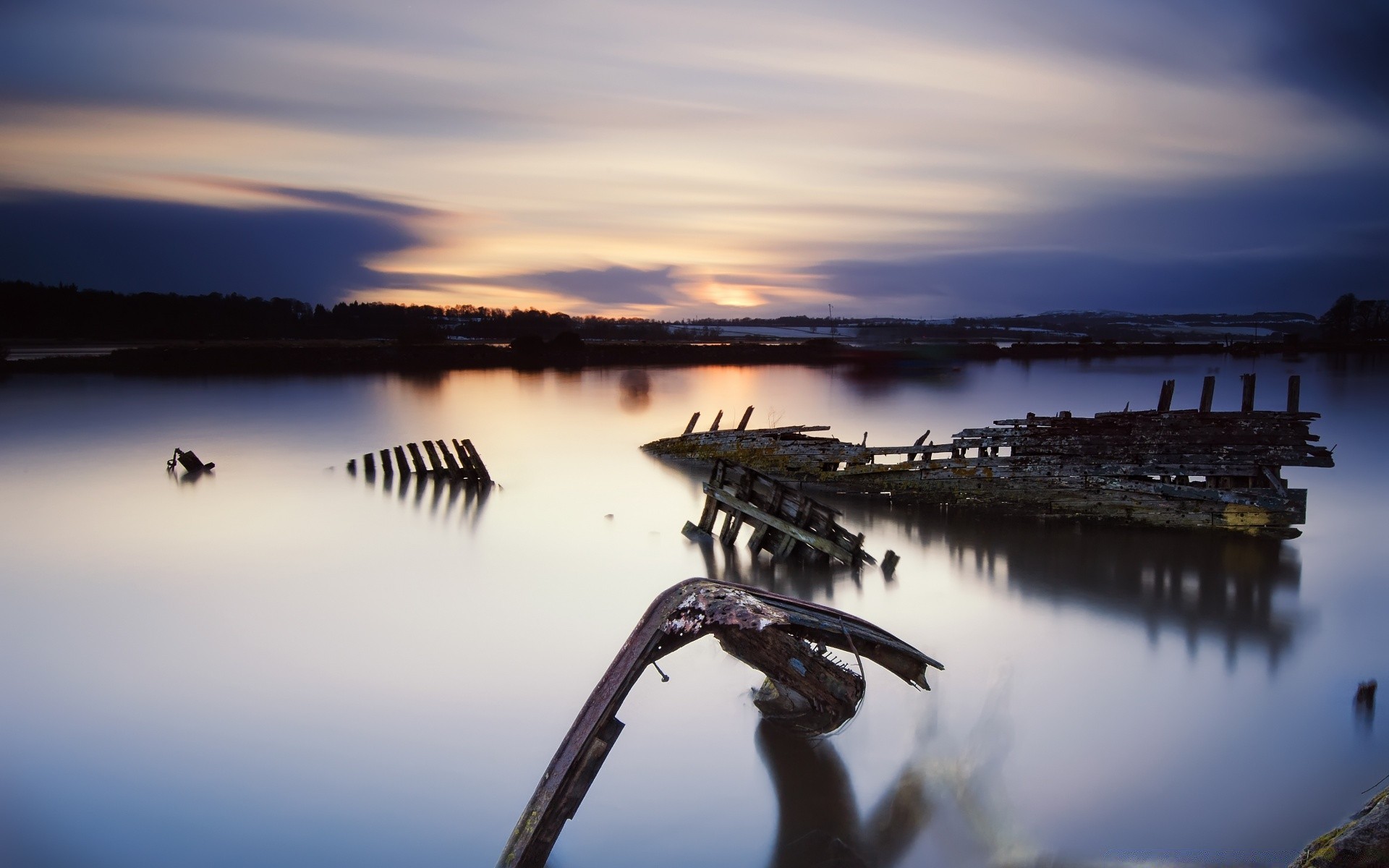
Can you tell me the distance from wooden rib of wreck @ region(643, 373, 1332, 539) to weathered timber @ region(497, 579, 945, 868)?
29.9 ft

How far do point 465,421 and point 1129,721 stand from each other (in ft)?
99.7

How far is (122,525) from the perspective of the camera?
16.9 meters

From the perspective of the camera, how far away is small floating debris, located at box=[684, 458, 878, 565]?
40.0 feet

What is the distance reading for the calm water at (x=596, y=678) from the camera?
6566 mm

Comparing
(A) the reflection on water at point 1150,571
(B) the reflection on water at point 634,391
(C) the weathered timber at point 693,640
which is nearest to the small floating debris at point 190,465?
(A) the reflection on water at point 1150,571

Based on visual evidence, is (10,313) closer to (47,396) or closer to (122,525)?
(47,396)

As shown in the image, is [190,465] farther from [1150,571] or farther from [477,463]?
[1150,571]

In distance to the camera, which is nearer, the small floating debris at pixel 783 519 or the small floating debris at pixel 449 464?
the small floating debris at pixel 783 519

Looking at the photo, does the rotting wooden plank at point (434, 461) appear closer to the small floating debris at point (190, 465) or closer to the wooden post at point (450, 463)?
the wooden post at point (450, 463)

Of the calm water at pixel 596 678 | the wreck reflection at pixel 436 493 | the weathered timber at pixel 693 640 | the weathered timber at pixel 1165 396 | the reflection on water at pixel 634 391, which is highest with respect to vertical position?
the weathered timber at pixel 1165 396

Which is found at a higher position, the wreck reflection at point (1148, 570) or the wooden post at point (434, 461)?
the wooden post at point (434, 461)

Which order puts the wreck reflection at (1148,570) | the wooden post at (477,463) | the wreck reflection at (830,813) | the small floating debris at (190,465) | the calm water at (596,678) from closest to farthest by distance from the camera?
the wreck reflection at (830,813) < the calm water at (596,678) < the wreck reflection at (1148,570) < the wooden post at (477,463) < the small floating debris at (190,465)

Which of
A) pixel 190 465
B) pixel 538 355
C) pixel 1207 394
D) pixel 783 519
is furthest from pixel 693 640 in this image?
pixel 538 355

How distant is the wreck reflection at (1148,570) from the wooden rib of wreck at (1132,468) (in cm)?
32
